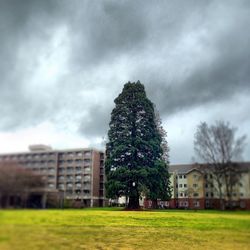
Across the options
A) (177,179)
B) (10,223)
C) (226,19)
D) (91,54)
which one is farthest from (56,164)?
(226,19)

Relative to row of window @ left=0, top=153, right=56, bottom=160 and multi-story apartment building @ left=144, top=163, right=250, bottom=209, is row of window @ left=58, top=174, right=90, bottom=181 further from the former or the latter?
multi-story apartment building @ left=144, top=163, right=250, bottom=209

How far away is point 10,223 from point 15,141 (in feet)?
2.71

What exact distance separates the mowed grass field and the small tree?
1.80 ft

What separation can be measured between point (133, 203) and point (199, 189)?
4.57 ft

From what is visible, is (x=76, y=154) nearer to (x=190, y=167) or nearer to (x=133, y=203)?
(x=133, y=203)

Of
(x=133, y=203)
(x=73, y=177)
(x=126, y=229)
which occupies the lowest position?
(x=126, y=229)

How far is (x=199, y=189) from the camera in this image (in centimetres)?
742

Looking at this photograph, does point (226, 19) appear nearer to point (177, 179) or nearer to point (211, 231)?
point (177, 179)

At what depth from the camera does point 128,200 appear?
6.74m

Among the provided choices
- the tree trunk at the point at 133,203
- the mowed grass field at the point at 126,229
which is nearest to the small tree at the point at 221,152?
the mowed grass field at the point at 126,229

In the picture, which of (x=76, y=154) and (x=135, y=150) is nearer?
(x=76, y=154)

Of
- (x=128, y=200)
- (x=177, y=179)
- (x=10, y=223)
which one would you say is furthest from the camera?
(x=177, y=179)

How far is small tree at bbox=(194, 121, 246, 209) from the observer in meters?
7.19

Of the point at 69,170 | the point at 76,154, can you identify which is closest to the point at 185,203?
the point at 76,154
